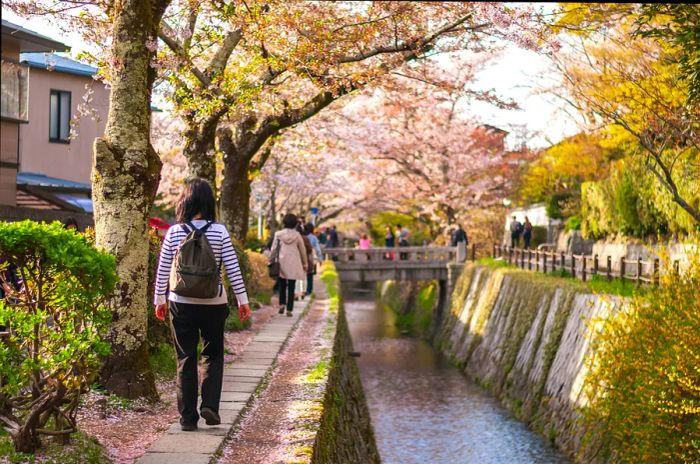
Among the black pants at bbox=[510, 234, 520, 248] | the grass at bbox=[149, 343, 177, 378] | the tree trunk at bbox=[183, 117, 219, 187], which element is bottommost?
the grass at bbox=[149, 343, 177, 378]

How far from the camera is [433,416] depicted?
19875 millimetres

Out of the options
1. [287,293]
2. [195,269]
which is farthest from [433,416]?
[195,269]

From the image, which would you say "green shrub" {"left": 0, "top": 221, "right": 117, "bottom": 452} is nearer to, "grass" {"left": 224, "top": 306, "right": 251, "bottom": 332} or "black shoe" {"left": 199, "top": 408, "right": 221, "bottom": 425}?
"black shoe" {"left": 199, "top": 408, "right": 221, "bottom": 425}

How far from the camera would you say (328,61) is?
12234 mm

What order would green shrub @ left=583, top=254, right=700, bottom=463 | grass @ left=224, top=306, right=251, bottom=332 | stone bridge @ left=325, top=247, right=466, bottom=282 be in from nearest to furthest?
green shrub @ left=583, top=254, right=700, bottom=463 < grass @ left=224, top=306, right=251, bottom=332 < stone bridge @ left=325, top=247, right=466, bottom=282

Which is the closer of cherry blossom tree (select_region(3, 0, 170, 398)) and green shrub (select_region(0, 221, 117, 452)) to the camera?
green shrub (select_region(0, 221, 117, 452))

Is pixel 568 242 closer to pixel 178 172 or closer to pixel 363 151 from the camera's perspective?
pixel 363 151

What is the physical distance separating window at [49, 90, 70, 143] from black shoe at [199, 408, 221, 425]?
2193 cm

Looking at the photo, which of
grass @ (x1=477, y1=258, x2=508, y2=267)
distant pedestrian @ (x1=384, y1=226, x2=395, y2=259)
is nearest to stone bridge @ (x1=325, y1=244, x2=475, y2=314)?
distant pedestrian @ (x1=384, y1=226, x2=395, y2=259)

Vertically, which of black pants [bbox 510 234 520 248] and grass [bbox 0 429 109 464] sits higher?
black pants [bbox 510 234 520 248]

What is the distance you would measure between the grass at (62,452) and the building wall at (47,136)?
21348 millimetres

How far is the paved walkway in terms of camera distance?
20.2 feet

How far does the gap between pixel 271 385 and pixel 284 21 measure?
178 inches

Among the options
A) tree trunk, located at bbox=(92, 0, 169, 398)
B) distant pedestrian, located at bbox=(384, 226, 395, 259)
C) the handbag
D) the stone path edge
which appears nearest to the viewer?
the stone path edge
